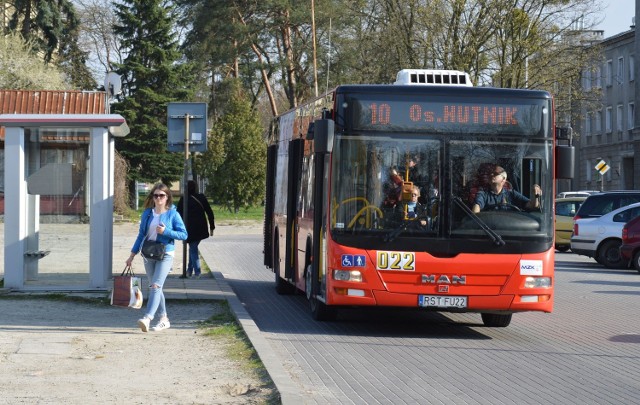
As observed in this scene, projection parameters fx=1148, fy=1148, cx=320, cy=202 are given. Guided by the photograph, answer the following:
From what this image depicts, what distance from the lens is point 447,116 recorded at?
1318 cm

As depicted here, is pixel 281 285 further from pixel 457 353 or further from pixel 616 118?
pixel 616 118

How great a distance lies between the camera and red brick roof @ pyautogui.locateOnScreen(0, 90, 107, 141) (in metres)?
49.4

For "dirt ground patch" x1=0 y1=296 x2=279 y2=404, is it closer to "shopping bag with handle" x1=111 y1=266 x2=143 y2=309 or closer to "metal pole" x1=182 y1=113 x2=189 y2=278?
"shopping bag with handle" x1=111 y1=266 x2=143 y2=309

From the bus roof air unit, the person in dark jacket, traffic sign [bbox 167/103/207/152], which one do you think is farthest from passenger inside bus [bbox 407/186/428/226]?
the person in dark jacket

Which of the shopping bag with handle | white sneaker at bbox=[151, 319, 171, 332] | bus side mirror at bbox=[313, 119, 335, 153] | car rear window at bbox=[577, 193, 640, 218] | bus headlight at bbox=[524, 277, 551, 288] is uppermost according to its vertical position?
bus side mirror at bbox=[313, 119, 335, 153]

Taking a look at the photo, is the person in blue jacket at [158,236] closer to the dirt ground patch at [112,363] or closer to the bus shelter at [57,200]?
the dirt ground patch at [112,363]

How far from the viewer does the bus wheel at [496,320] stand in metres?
14.4

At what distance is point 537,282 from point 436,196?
1.52m

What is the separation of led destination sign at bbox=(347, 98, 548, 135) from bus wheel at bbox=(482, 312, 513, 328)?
2.53 meters

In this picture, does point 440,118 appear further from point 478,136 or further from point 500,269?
point 500,269

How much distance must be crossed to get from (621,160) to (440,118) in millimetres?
64646

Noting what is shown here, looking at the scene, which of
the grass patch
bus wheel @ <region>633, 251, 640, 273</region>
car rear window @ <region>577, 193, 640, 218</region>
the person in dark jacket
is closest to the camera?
the grass patch

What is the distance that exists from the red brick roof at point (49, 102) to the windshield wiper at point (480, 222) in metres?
37.8

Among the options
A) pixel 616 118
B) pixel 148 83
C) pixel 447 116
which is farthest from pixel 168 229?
pixel 616 118
